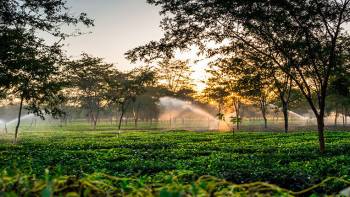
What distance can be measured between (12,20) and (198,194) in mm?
24735

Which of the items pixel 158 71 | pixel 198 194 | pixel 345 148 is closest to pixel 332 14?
pixel 345 148

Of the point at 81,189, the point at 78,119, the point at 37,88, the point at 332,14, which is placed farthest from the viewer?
the point at 78,119

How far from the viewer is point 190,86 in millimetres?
114875

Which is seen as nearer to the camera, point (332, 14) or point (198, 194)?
point (198, 194)

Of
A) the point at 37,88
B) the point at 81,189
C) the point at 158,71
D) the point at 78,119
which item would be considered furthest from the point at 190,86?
the point at 81,189

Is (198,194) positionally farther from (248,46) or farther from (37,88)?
(37,88)

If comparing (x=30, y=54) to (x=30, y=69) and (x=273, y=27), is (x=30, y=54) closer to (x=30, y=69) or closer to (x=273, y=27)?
(x=30, y=69)

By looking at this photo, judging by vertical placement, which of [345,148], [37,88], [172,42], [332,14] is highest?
[332,14]

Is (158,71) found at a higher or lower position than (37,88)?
higher

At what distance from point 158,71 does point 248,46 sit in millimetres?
86744

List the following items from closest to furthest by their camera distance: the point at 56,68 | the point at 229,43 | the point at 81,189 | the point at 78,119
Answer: the point at 81,189 < the point at 229,43 < the point at 56,68 < the point at 78,119

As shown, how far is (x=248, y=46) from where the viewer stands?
2375cm

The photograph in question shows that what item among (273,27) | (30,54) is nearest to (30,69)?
(30,54)

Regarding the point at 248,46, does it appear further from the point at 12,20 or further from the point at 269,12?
the point at 12,20
